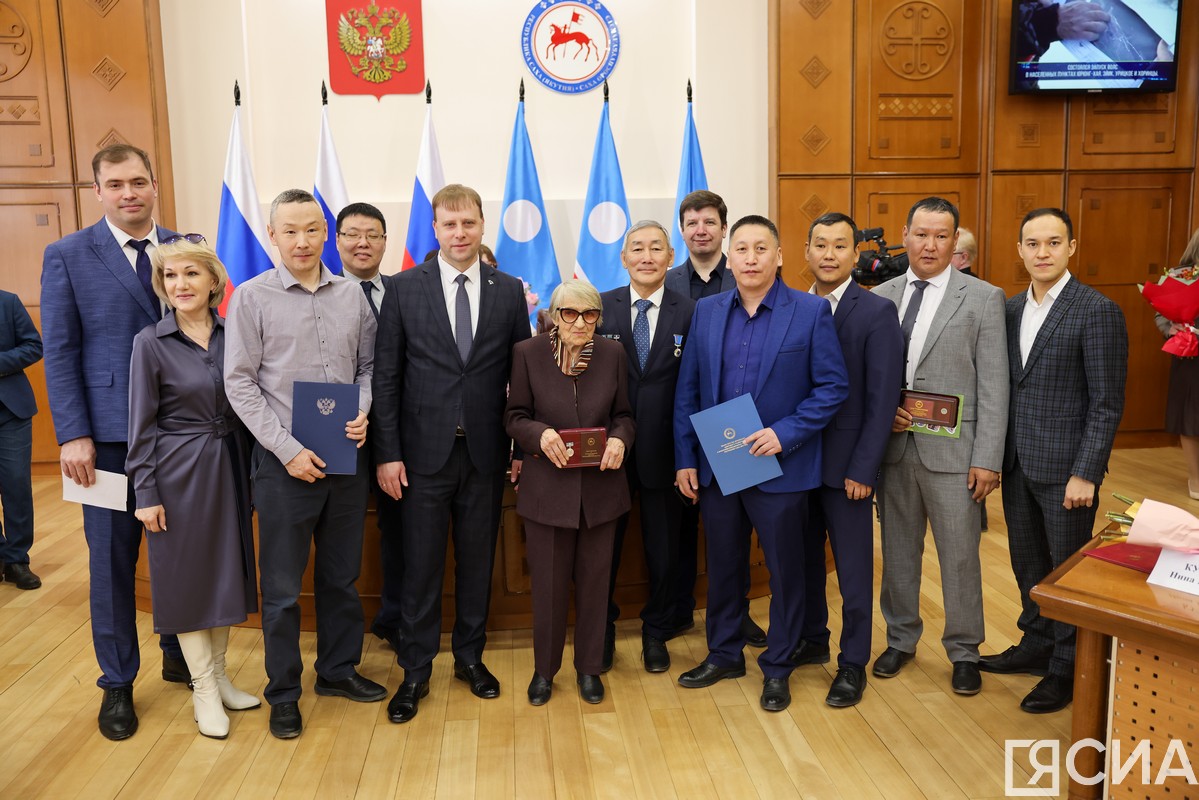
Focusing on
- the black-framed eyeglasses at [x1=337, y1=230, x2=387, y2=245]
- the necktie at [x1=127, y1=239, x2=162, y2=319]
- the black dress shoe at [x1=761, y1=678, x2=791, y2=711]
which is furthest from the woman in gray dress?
the black dress shoe at [x1=761, y1=678, x2=791, y2=711]

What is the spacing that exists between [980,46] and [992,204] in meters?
1.13

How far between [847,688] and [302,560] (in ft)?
5.89

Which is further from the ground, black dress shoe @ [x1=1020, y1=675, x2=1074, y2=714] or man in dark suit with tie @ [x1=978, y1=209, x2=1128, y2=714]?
man in dark suit with tie @ [x1=978, y1=209, x2=1128, y2=714]

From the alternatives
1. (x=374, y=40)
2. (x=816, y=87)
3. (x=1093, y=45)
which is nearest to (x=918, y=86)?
(x=816, y=87)

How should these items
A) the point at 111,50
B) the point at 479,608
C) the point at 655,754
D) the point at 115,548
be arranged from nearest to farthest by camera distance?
the point at 655,754
the point at 115,548
the point at 479,608
the point at 111,50

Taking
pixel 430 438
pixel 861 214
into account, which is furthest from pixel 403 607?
pixel 861 214

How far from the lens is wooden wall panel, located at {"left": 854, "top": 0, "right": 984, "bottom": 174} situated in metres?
6.10

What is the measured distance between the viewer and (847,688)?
2.78 m

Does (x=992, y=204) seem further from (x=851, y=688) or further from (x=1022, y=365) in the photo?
(x=851, y=688)

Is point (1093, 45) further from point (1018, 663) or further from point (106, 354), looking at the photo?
point (106, 354)

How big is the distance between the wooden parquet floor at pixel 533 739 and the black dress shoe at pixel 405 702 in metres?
0.03

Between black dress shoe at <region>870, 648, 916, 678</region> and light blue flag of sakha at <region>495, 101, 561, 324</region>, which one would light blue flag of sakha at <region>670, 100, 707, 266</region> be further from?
black dress shoe at <region>870, 648, 916, 678</region>

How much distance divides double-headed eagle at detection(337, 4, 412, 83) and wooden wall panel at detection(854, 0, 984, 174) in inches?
127

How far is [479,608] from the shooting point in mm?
2891
